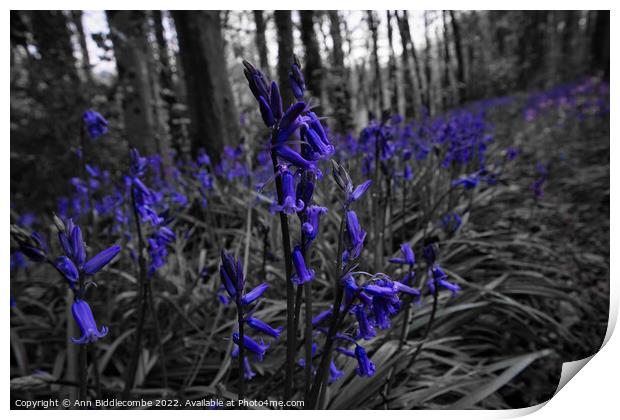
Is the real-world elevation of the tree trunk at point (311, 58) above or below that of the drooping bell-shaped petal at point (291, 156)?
above

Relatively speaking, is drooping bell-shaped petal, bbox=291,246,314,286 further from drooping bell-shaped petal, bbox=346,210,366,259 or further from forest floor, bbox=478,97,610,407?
forest floor, bbox=478,97,610,407

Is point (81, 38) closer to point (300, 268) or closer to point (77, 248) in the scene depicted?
point (77, 248)

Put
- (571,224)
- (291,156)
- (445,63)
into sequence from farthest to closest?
(445,63) < (571,224) < (291,156)

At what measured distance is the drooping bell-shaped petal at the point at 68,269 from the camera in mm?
737

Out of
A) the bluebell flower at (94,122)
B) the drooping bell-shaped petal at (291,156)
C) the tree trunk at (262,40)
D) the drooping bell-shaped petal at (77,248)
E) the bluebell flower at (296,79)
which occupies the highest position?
the tree trunk at (262,40)

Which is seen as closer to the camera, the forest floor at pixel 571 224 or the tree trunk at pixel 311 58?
the forest floor at pixel 571 224

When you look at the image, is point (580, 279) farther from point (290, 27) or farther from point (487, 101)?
point (487, 101)

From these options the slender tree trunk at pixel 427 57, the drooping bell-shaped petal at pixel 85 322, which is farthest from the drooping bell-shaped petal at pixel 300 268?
the slender tree trunk at pixel 427 57

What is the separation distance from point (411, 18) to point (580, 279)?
1.62 meters

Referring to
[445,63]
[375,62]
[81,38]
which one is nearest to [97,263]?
[375,62]

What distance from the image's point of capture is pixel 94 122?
1.69 metres

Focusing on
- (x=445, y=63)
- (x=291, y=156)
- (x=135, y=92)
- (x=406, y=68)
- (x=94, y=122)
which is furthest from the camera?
(x=445, y=63)

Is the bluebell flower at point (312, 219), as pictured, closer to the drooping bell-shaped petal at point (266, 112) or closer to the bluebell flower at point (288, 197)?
the bluebell flower at point (288, 197)

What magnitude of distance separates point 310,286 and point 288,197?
20 centimetres
